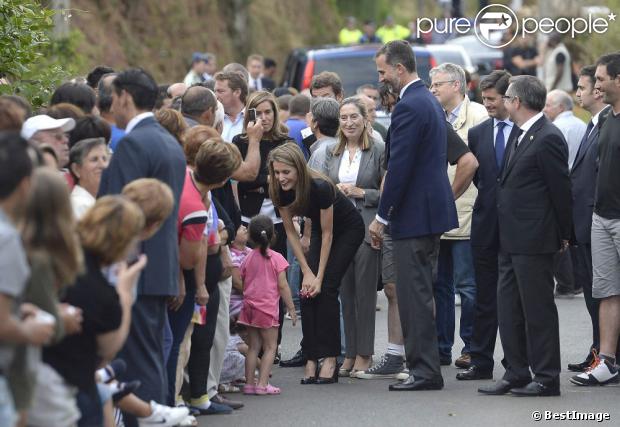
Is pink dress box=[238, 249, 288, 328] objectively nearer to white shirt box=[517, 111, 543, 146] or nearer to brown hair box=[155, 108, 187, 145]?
brown hair box=[155, 108, 187, 145]

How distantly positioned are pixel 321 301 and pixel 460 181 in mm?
1385

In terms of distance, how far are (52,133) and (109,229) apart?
1.62m

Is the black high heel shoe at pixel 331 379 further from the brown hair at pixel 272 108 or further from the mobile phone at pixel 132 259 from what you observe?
the mobile phone at pixel 132 259

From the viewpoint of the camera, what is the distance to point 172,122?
835cm

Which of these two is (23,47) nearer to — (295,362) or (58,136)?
(58,136)

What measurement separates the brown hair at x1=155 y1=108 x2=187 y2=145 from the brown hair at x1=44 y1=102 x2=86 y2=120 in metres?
0.48

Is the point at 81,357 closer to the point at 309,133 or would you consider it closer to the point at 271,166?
the point at 271,166

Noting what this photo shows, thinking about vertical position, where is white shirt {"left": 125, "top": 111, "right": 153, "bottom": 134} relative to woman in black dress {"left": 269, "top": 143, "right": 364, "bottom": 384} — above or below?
above

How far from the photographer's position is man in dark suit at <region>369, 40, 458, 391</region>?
9367mm

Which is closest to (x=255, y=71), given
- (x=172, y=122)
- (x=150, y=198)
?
(x=172, y=122)

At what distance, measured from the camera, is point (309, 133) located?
12.1 m

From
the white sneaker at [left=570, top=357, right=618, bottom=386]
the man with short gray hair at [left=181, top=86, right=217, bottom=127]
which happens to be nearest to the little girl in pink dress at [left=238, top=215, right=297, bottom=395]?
the man with short gray hair at [left=181, top=86, right=217, bottom=127]

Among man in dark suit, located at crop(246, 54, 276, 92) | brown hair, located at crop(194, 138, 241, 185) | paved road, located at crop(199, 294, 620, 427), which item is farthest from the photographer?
man in dark suit, located at crop(246, 54, 276, 92)

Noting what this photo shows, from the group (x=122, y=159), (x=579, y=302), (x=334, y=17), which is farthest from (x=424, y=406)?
(x=334, y=17)
